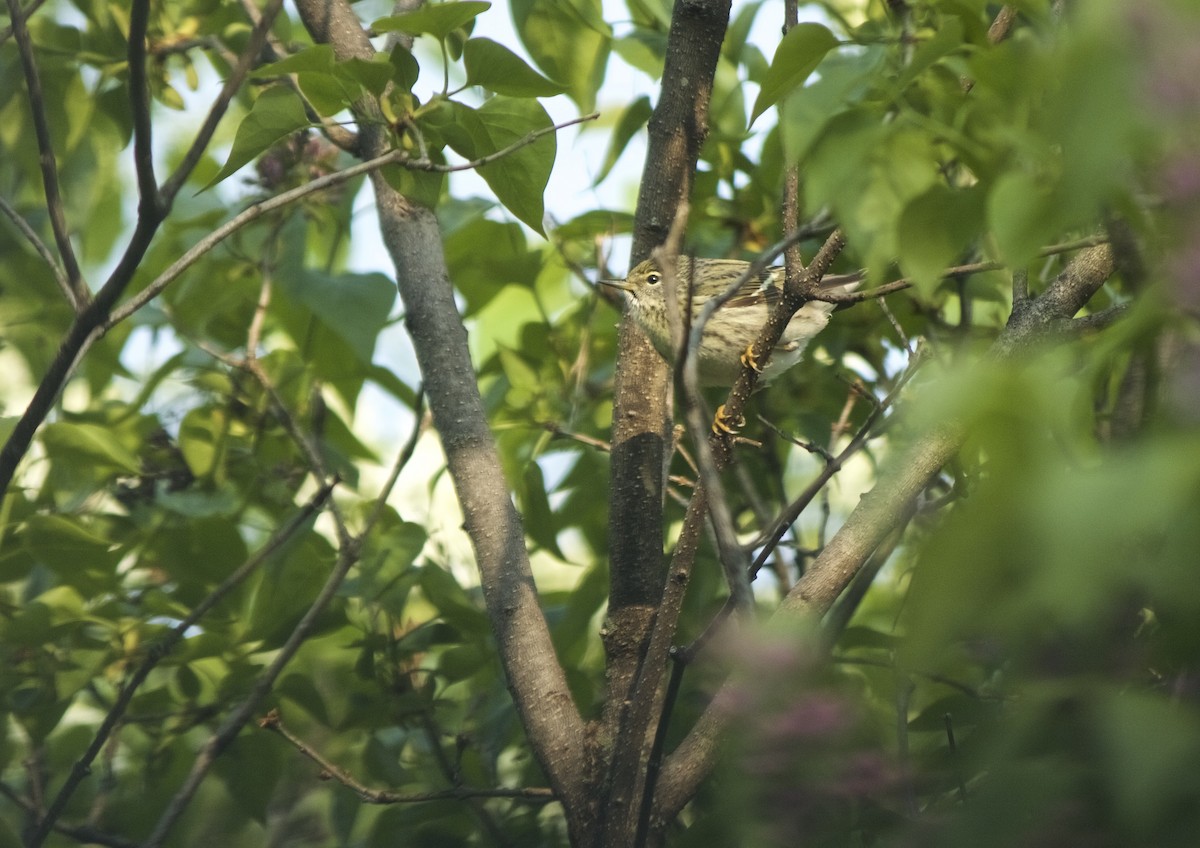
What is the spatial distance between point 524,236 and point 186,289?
3.53 feet

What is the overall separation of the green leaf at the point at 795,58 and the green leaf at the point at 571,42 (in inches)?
70.8

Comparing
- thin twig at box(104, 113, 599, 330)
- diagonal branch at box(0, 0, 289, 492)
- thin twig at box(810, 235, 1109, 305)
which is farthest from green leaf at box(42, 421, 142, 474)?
thin twig at box(810, 235, 1109, 305)

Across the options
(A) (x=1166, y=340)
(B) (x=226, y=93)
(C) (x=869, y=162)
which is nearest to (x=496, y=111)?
(B) (x=226, y=93)

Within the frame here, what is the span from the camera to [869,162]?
1492 mm

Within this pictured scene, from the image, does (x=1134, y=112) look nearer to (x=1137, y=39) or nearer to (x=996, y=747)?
(x=1137, y=39)

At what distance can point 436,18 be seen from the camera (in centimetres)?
223

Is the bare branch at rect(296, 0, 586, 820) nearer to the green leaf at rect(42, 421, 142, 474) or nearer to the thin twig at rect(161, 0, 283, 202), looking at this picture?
the thin twig at rect(161, 0, 283, 202)

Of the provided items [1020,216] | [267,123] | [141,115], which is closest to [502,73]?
[267,123]

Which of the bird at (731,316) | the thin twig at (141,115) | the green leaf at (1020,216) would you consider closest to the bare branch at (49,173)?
the thin twig at (141,115)

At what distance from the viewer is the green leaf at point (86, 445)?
3.18 meters

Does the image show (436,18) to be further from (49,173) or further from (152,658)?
(152,658)

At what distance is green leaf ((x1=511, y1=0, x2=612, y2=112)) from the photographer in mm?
3465

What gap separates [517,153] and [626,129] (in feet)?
4.16

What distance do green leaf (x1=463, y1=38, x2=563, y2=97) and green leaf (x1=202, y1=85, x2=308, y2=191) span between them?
14.1 inches
